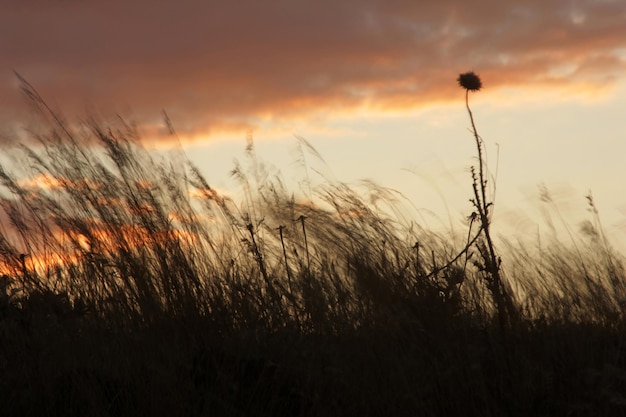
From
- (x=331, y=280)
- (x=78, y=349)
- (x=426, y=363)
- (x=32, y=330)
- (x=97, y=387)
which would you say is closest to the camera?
(x=97, y=387)

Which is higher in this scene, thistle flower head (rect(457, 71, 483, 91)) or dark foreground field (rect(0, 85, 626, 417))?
thistle flower head (rect(457, 71, 483, 91))

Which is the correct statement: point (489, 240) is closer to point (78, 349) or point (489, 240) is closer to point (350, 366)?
point (350, 366)

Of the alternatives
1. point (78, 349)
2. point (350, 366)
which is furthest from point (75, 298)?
point (350, 366)

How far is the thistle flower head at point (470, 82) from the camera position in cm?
479

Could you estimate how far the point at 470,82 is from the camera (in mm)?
4789

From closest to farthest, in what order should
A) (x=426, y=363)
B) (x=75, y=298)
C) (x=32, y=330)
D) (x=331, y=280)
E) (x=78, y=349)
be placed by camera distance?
(x=426, y=363) < (x=78, y=349) < (x=32, y=330) < (x=331, y=280) < (x=75, y=298)

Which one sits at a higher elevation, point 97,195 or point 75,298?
point 97,195

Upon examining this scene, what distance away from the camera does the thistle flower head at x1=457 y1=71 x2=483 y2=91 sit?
4.79 m

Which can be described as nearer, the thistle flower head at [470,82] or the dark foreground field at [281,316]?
the dark foreground field at [281,316]

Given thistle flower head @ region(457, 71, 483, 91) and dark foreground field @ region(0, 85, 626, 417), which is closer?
dark foreground field @ region(0, 85, 626, 417)

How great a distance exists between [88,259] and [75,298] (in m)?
0.26

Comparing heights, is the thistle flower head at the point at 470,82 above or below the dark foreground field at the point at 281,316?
above

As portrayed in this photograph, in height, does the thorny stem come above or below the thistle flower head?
below

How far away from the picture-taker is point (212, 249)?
176 inches
